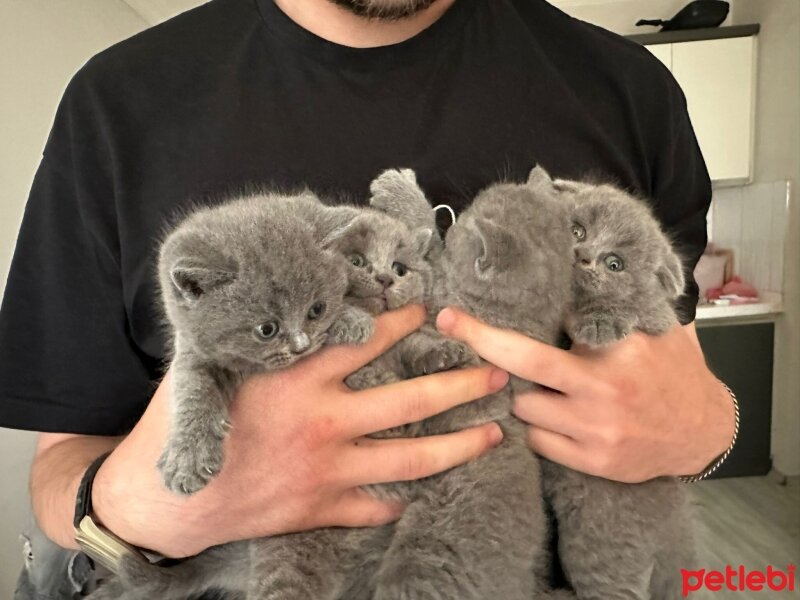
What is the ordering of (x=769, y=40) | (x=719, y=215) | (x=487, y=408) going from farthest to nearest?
1. (x=719, y=215)
2. (x=769, y=40)
3. (x=487, y=408)

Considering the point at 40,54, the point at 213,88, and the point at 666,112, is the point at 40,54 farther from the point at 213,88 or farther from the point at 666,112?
the point at 666,112

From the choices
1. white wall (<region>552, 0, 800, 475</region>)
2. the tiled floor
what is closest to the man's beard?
the tiled floor

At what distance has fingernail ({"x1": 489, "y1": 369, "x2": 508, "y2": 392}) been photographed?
0.83 m

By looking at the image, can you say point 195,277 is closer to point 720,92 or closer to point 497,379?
point 497,379

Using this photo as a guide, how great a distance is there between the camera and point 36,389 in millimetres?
975

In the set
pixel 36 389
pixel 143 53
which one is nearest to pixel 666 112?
pixel 143 53

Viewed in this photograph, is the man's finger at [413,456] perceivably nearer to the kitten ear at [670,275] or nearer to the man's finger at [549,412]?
the man's finger at [549,412]

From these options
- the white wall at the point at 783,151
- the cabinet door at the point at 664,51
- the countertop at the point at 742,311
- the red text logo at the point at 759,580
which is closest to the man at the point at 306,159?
the red text logo at the point at 759,580

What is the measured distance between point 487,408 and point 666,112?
0.61 meters

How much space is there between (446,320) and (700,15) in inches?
136

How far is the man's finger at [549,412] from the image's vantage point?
848 mm

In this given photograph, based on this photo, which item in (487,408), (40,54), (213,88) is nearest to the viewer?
(487,408)

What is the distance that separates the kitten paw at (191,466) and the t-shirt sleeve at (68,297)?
1.09 feet

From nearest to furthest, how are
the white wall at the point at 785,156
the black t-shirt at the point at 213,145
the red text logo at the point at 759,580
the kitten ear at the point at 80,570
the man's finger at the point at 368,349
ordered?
1. the man's finger at the point at 368,349
2. the black t-shirt at the point at 213,145
3. the kitten ear at the point at 80,570
4. the red text logo at the point at 759,580
5. the white wall at the point at 785,156
